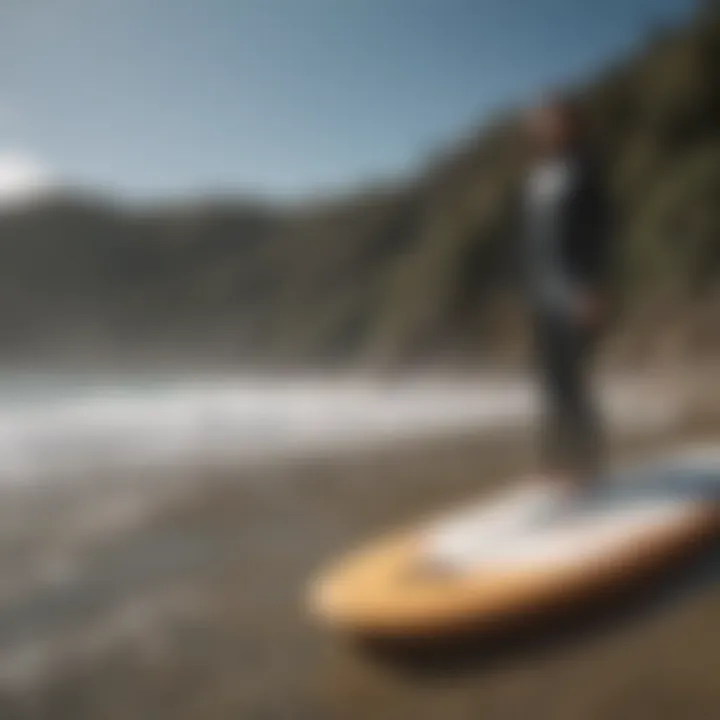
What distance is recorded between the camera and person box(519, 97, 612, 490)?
1669mm

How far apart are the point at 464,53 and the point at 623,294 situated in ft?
1.65

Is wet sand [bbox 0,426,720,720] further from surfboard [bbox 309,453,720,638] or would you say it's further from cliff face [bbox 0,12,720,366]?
cliff face [bbox 0,12,720,366]

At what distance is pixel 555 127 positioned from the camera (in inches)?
66.1

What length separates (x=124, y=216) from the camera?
1827 mm

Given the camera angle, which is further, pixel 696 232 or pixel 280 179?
pixel 696 232

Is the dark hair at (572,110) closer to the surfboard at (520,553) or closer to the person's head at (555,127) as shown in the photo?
the person's head at (555,127)

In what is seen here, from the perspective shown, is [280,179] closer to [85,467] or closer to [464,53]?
[464,53]

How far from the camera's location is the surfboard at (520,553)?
149 centimetres

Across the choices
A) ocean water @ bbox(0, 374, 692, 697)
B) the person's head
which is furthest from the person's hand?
the person's head

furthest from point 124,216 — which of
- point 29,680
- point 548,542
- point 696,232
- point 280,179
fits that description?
point 696,232

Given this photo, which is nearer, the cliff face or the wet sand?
the wet sand

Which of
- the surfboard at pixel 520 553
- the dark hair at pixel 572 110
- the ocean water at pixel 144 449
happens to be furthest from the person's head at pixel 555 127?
the surfboard at pixel 520 553

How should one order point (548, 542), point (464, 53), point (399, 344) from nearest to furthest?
point (548, 542) → point (464, 53) → point (399, 344)

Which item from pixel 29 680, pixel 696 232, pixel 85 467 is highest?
pixel 696 232
